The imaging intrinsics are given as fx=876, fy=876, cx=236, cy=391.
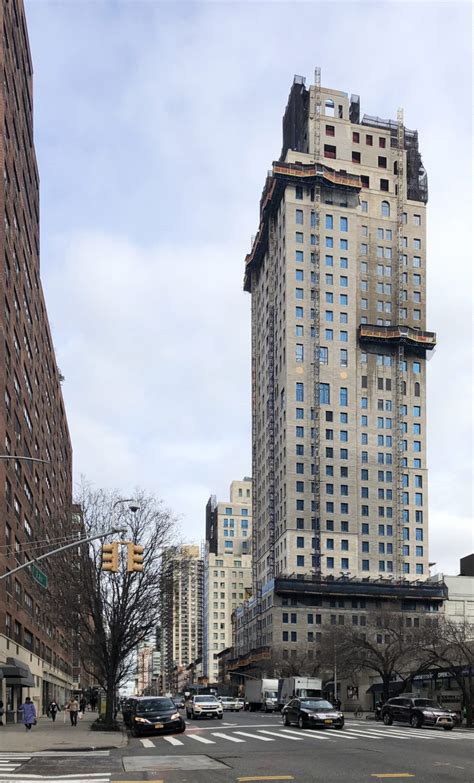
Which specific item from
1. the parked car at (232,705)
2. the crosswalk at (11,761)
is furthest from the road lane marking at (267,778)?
the parked car at (232,705)

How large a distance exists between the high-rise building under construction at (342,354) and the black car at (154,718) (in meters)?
91.3

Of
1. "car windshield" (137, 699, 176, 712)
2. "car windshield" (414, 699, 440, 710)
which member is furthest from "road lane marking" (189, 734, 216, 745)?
"car windshield" (414, 699, 440, 710)

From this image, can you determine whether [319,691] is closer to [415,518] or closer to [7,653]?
[7,653]

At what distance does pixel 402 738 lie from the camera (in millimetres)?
30344

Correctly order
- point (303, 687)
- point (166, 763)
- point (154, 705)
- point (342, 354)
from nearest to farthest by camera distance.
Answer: point (166, 763)
point (154, 705)
point (303, 687)
point (342, 354)

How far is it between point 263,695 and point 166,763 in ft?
200

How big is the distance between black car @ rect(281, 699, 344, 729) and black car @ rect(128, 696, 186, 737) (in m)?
5.67

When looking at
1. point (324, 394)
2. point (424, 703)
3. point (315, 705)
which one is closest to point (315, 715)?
point (315, 705)

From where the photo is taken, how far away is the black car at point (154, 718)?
1369 inches

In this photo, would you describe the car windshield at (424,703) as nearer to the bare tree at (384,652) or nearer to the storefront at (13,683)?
the bare tree at (384,652)

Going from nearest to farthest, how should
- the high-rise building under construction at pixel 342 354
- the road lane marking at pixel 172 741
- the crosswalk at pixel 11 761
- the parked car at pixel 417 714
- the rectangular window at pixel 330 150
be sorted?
1. the crosswalk at pixel 11 761
2. the road lane marking at pixel 172 741
3. the parked car at pixel 417 714
4. the high-rise building under construction at pixel 342 354
5. the rectangular window at pixel 330 150

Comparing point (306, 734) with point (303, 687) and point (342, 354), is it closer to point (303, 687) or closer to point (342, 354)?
point (303, 687)

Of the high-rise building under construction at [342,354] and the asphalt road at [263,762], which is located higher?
the high-rise building under construction at [342,354]

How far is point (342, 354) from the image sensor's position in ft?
449
